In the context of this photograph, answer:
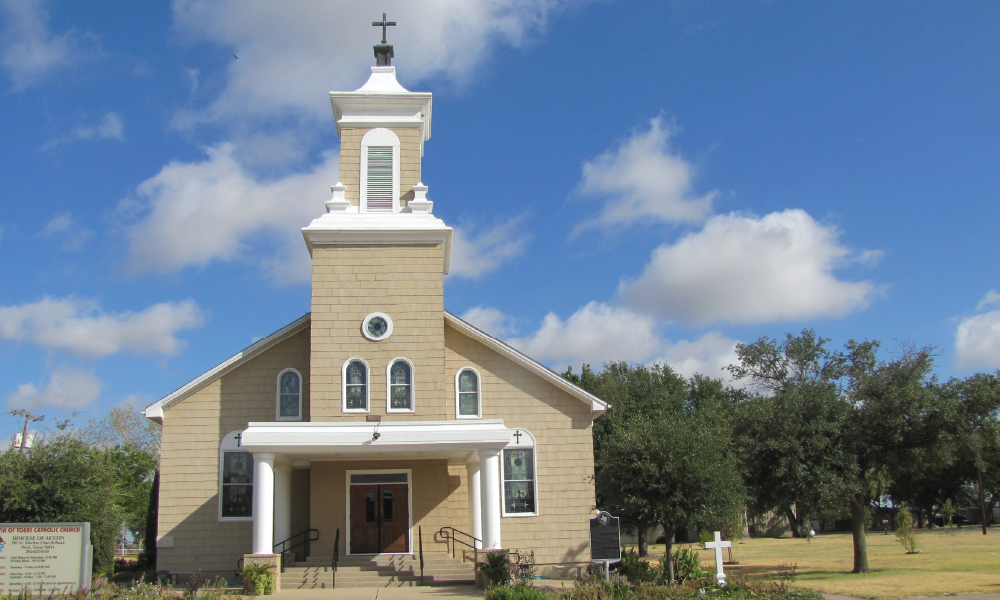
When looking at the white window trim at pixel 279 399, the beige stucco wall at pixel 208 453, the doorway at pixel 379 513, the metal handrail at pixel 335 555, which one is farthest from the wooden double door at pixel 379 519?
the beige stucco wall at pixel 208 453

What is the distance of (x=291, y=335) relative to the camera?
22234mm

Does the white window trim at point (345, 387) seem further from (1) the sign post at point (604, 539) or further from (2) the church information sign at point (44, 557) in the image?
(2) the church information sign at point (44, 557)

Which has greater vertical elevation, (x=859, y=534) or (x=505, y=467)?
(x=505, y=467)

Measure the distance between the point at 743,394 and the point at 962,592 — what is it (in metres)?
31.7

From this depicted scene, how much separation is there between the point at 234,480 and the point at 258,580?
4.61 m

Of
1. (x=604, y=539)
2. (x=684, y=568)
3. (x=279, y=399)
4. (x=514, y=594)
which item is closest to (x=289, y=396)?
(x=279, y=399)

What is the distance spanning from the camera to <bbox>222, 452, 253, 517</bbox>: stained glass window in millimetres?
21219

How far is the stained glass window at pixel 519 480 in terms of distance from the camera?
2166 centimetres

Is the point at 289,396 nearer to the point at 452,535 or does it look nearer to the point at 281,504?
the point at 281,504

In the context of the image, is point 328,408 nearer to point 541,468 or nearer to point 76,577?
point 541,468

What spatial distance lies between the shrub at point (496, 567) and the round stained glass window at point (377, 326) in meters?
6.45

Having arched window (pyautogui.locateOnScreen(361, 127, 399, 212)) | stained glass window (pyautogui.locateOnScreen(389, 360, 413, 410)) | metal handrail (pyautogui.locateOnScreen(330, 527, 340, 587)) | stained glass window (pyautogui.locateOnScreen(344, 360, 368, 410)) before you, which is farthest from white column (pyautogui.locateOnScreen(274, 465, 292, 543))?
arched window (pyautogui.locateOnScreen(361, 127, 399, 212))

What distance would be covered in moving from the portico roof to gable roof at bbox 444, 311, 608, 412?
128 inches

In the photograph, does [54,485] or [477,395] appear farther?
[477,395]
